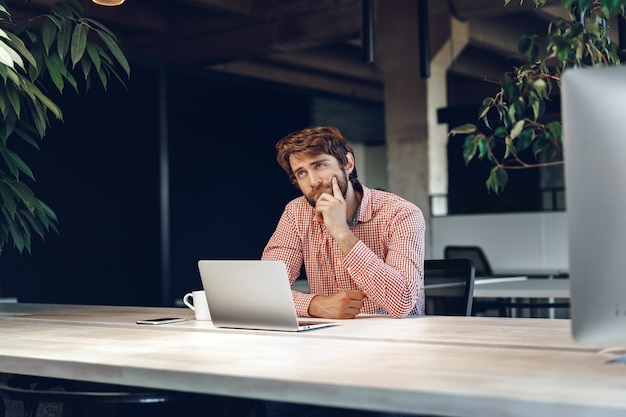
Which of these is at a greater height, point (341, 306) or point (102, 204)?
point (102, 204)

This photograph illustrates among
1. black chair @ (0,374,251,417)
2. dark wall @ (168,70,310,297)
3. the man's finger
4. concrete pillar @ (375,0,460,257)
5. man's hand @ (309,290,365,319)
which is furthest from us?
dark wall @ (168,70,310,297)

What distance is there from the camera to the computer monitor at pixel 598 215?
1359 mm

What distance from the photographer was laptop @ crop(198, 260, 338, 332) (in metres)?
2.12

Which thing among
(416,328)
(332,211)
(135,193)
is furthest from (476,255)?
(416,328)

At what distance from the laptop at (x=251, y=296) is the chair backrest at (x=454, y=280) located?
687 millimetres

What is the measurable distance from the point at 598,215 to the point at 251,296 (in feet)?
3.48

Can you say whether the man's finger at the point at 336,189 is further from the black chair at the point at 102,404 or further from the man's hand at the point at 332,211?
the black chair at the point at 102,404

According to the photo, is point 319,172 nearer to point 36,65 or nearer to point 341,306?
point 341,306

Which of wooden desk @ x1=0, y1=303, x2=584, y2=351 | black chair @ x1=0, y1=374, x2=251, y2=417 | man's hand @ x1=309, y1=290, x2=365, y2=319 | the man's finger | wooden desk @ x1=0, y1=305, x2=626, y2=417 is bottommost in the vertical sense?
black chair @ x1=0, y1=374, x2=251, y2=417

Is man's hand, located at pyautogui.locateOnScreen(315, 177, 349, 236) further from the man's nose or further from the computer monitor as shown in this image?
the computer monitor

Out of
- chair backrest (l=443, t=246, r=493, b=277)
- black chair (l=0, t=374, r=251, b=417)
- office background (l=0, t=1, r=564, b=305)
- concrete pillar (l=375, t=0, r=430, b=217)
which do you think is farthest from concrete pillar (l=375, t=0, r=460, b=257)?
black chair (l=0, t=374, r=251, b=417)

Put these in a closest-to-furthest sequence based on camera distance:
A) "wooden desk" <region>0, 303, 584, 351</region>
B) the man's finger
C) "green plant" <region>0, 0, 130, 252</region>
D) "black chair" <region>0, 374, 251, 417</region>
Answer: "black chair" <region>0, 374, 251, 417</region> → "wooden desk" <region>0, 303, 584, 351</region> → "green plant" <region>0, 0, 130, 252</region> → the man's finger

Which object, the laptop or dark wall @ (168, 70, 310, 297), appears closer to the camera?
the laptop

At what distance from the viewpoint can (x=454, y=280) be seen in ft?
9.66
